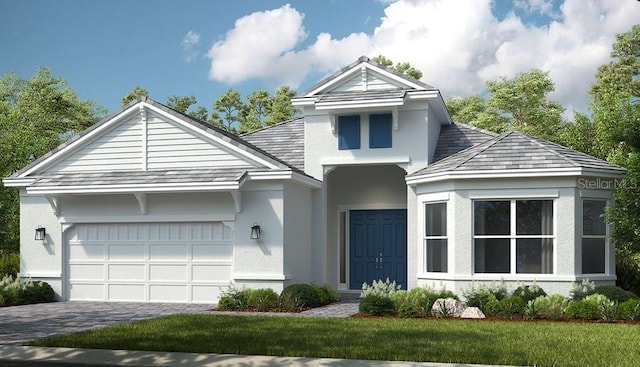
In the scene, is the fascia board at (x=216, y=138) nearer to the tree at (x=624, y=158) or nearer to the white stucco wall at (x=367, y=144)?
the white stucco wall at (x=367, y=144)

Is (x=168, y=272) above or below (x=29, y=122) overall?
below

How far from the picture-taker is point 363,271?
76.7 feet

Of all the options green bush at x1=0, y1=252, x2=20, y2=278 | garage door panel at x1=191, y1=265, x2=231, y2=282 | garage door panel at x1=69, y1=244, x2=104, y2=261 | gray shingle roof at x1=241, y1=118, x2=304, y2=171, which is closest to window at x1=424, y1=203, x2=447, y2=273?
gray shingle roof at x1=241, y1=118, x2=304, y2=171

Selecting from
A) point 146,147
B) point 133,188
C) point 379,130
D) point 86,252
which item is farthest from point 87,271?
point 379,130

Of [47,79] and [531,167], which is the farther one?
[47,79]

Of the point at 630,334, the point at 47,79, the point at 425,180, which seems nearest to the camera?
the point at 630,334

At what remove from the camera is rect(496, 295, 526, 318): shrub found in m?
16.1

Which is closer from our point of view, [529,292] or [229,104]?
[529,292]

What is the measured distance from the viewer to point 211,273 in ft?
64.8

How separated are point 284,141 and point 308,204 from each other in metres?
3.38

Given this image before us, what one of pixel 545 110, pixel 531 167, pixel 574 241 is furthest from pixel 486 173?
pixel 545 110

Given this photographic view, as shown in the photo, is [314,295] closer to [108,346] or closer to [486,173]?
[486,173]

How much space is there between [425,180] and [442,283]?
9.11 ft

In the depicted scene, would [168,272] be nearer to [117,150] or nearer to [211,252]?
[211,252]
